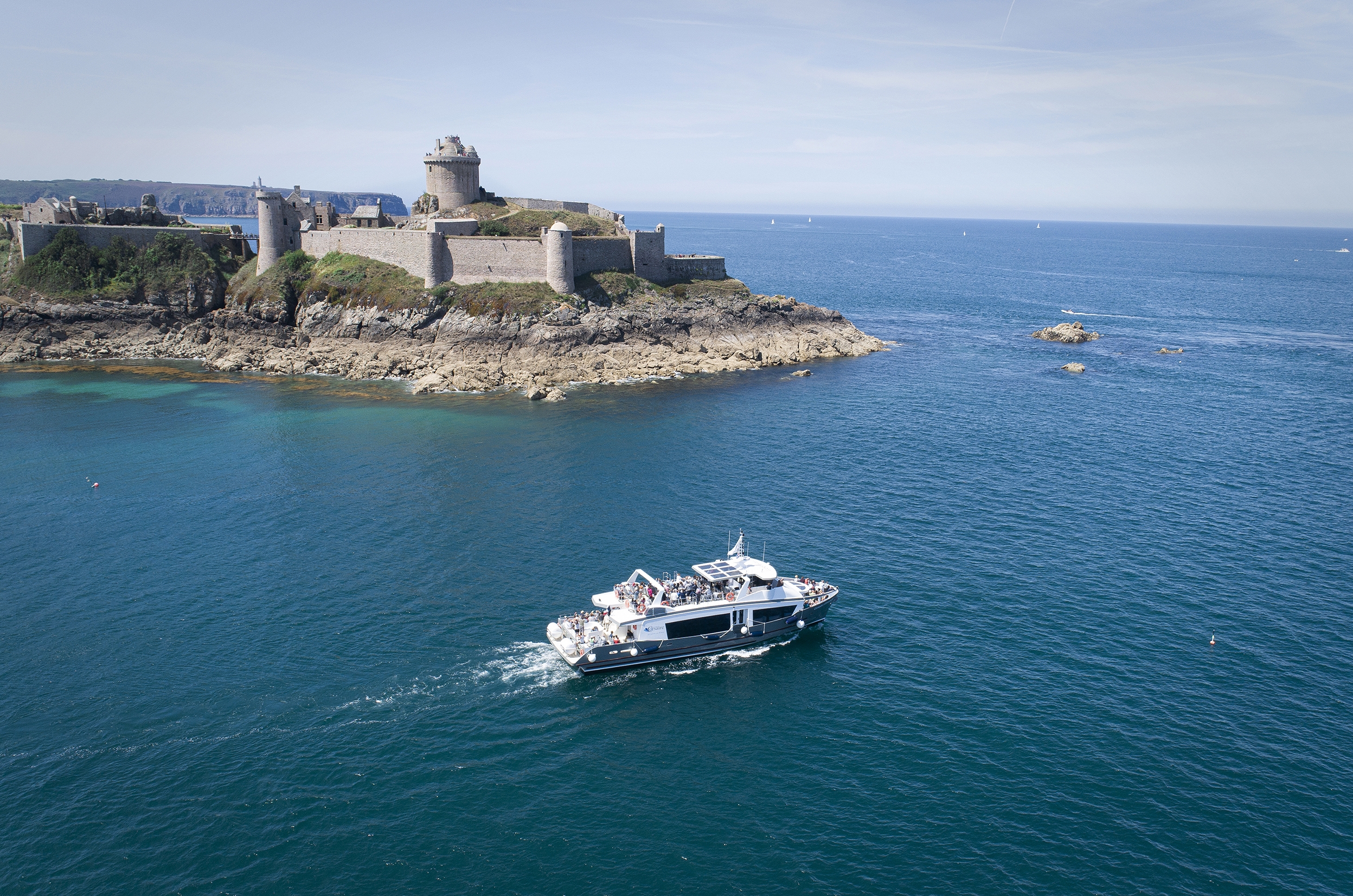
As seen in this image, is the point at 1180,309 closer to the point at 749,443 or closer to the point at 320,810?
the point at 749,443

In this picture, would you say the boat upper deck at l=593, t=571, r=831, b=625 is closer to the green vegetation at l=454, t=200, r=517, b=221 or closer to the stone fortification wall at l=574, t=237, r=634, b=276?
the stone fortification wall at l=574, t=237, r=634, b=276

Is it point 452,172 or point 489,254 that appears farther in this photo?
point 452,172

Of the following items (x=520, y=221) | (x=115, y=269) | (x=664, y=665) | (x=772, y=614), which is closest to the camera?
(x=664, y=665)

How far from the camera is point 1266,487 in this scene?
61.2 meters

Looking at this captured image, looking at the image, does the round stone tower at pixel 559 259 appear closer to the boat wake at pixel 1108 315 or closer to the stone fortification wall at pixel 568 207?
the stone fortification wall at pixel 568 207

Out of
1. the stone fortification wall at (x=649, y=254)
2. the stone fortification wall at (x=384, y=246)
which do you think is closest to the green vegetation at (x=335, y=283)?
the stone fortification wall at (x=384, y=246)

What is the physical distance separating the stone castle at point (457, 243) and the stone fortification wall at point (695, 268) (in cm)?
11

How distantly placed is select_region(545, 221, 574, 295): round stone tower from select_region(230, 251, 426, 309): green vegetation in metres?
15.0

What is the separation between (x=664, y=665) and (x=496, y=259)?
69148mm

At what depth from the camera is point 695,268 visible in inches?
4365

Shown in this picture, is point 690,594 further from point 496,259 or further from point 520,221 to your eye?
point 520,221

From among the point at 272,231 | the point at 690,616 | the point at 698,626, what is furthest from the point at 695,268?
the point at 690,616

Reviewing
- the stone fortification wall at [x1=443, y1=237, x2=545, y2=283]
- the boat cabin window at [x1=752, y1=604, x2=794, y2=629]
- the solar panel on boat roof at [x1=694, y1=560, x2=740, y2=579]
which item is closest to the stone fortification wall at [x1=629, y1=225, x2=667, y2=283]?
the stone fortification wall at [x1=443, y1=237, x2=545, y2=283]

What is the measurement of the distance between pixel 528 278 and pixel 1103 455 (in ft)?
211
